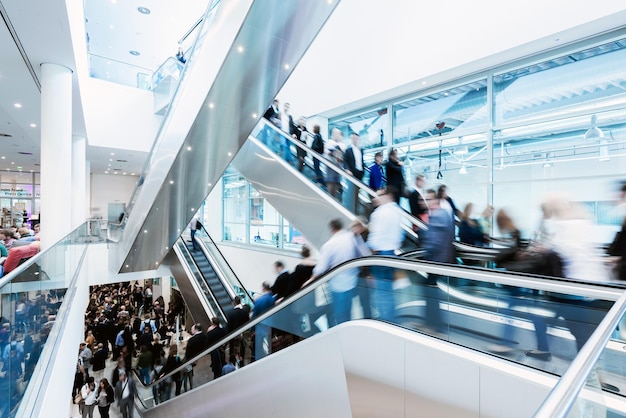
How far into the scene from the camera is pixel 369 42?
8891mm

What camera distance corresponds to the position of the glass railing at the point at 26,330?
6.33ft

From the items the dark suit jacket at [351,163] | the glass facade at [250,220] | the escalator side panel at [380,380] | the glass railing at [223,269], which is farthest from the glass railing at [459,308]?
the glass facade at [250,220]

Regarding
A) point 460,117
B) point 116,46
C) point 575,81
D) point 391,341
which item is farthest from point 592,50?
point 116,46

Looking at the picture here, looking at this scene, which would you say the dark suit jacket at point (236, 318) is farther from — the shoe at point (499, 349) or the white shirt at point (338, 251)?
the shoe at point (499, 349)

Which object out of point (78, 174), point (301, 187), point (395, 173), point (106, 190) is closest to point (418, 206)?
point (395, 173)

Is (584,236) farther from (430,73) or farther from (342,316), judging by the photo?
(430,73)

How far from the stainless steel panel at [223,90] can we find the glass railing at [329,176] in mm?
1650

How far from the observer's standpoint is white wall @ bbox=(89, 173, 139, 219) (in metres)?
22.0

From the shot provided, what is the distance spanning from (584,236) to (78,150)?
1402 cm

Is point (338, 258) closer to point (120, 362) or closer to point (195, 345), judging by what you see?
point (195, 345)

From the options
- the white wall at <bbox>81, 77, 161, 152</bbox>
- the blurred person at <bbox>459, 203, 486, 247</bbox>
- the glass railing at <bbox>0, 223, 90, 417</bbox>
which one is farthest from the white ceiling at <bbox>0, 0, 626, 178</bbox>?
the glass railing at <bbox>0, 223, 90, 417</bbox>

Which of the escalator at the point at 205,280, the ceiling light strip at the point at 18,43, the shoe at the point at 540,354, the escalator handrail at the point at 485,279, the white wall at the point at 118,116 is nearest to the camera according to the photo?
the escalator handrail at the point at 485,279

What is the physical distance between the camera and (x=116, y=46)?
17.4m

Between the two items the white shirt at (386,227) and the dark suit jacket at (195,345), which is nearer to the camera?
the white shirt at (386,227)
